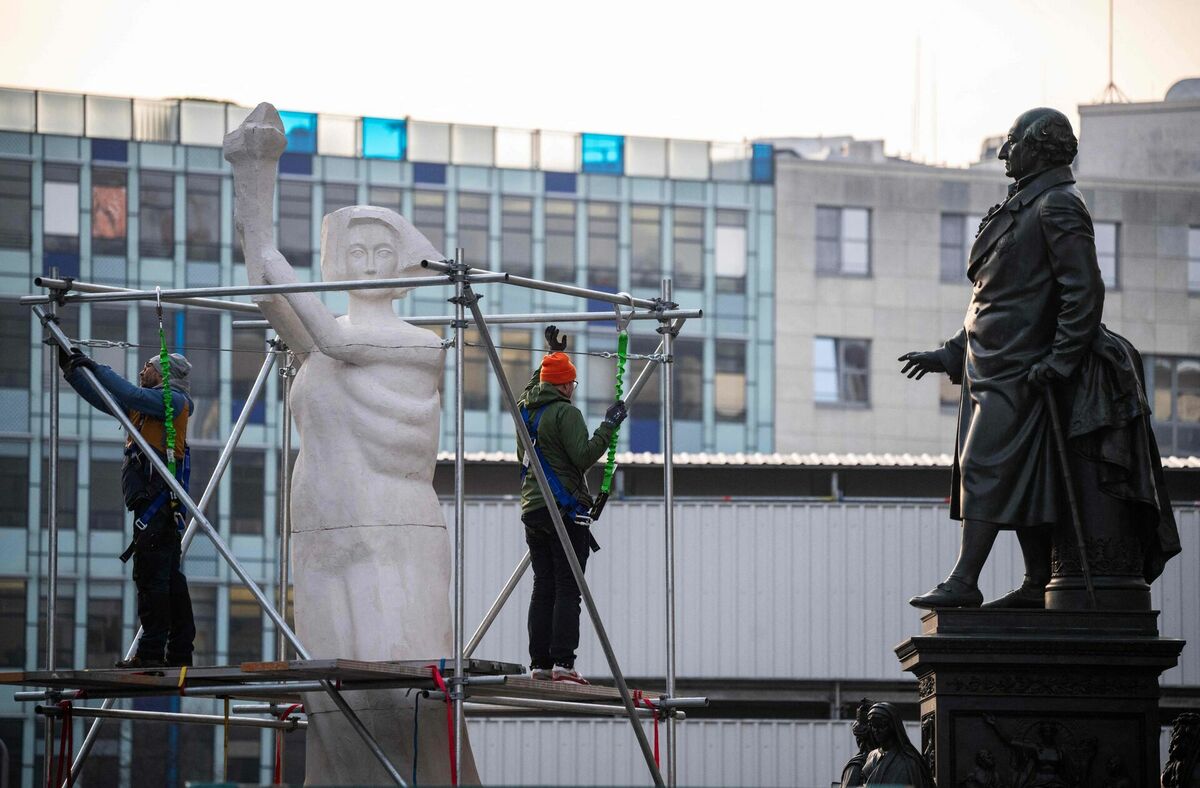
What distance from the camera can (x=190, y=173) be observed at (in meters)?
58.2

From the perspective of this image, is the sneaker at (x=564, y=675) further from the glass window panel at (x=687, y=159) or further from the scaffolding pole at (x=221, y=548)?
the glass window panel at (x=687, y=159)

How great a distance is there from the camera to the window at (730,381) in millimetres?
61750

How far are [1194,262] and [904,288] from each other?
924 centimetres

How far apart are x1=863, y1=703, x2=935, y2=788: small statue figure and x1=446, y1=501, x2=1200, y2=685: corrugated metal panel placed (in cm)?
2303

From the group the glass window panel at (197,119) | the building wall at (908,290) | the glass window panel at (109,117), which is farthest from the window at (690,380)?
the glass window panel at (109,117)

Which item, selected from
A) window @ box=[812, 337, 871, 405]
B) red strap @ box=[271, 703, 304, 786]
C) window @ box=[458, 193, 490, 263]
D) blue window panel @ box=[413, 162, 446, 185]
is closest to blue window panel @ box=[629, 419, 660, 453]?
A: window @ box=[812, 337, 871, 405]

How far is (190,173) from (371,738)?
147ft

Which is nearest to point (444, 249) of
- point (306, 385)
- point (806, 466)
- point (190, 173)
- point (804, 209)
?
point (190, 173)

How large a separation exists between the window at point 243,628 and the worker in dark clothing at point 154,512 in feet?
127

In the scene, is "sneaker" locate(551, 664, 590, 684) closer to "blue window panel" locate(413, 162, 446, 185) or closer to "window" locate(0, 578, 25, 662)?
"window" locate(0, 578, 25, 662)

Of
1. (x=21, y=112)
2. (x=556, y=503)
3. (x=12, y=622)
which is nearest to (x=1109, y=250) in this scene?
(x=21, y=112)

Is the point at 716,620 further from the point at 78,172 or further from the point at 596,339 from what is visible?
the point at 78,172

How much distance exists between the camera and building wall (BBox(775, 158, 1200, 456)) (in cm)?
6353

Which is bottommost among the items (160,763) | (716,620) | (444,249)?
(160,763)
